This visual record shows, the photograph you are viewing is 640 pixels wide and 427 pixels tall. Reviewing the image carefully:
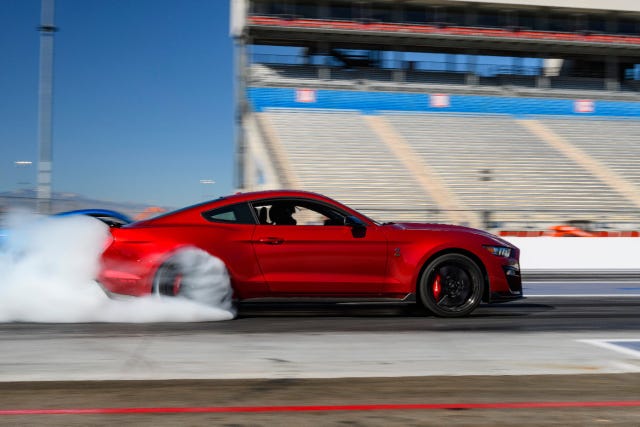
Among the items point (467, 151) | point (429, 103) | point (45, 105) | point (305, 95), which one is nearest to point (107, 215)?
point (45, 105)

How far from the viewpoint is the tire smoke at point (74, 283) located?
7.25 m

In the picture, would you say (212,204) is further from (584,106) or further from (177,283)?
(584,106)

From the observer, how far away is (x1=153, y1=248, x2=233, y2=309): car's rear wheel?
721cm

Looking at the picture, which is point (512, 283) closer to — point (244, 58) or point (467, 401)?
point (467, 401)

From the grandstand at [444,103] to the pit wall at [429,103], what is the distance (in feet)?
0.29

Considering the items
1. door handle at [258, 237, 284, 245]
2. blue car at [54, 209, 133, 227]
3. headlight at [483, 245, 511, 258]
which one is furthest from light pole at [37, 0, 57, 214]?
headlight at [483, 245, 511, 258]

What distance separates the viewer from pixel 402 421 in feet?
12.9

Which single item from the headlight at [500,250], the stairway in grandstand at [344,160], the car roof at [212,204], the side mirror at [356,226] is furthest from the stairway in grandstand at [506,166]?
the car roof at [212,204]

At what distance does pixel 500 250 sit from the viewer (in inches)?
305

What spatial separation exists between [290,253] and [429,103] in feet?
91.5

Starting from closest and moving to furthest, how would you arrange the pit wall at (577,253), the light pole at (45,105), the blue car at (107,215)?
the blue car at (107,215), the light pole at (45,105), the pit wall at (577,253)

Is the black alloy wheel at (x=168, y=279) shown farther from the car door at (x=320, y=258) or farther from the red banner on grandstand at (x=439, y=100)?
the red banner on grandstand at (x=439, y=100)

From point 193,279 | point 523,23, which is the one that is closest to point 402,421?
point 193,279

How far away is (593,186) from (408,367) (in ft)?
80.5
